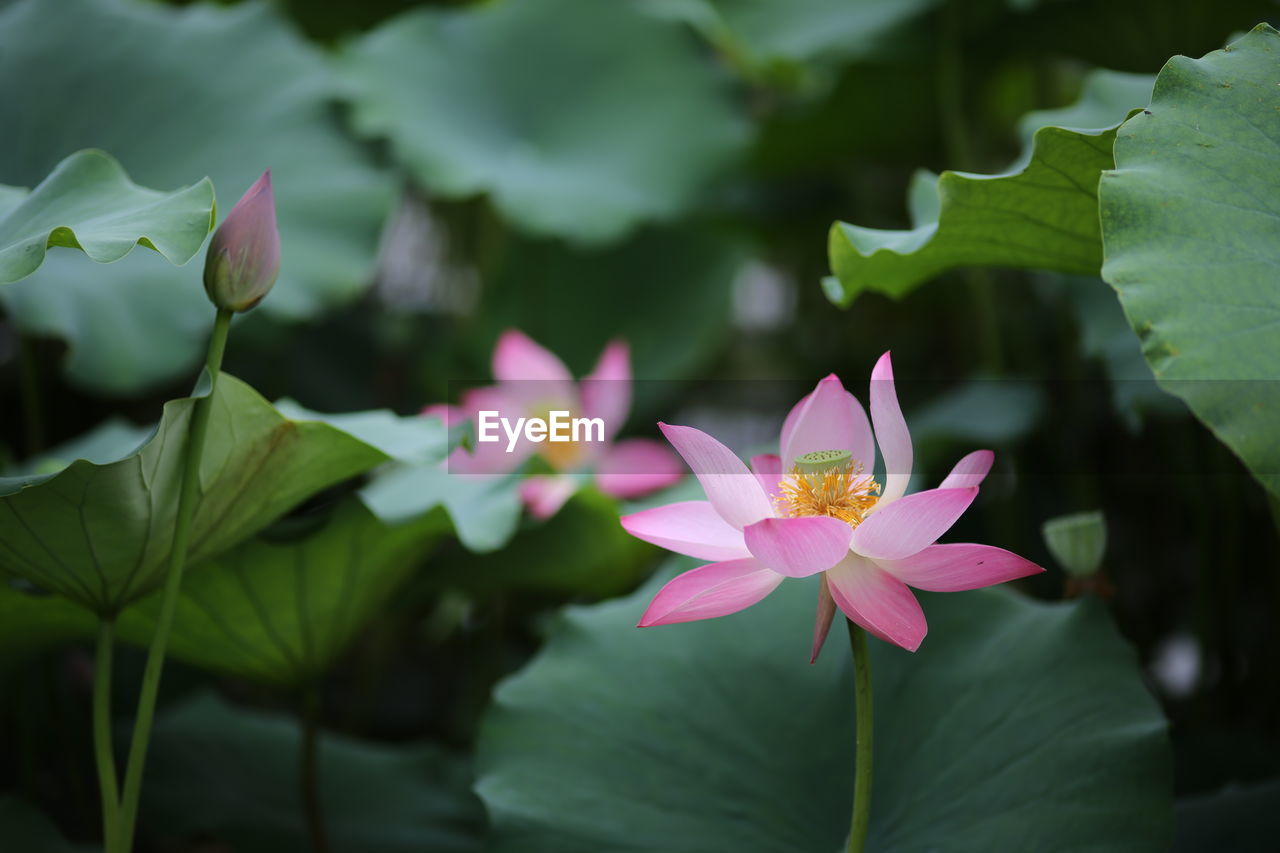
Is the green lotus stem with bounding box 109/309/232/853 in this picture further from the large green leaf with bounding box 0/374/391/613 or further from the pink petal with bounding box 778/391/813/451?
the pink petal with bounding box 778/391/813/451

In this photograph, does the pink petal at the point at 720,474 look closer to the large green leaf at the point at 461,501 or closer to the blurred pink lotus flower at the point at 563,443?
the large green leaf at the point at 461,501

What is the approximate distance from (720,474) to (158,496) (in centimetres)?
32

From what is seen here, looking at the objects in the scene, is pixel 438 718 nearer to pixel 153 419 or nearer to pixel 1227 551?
pixel 153 419

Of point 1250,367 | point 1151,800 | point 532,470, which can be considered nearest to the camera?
point 1250,367

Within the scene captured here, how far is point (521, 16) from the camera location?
146 cm

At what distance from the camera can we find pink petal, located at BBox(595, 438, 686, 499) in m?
0.98

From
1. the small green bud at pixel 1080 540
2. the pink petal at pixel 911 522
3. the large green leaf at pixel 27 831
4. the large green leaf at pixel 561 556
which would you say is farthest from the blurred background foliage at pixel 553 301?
the pink petal at pixel 911 522

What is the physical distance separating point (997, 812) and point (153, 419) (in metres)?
1.46

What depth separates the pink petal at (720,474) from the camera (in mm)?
453

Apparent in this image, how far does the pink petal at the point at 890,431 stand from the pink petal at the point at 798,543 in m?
0.05

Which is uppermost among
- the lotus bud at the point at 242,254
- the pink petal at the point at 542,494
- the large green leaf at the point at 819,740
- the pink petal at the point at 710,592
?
the lotus bud at the point at 242,254

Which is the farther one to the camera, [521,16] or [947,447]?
[521,16]

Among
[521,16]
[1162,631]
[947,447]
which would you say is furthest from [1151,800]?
[521,16]

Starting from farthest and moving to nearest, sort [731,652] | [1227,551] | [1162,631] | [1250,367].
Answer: [1162,631] < [1227,551] < [731,652] < [1250,367]
